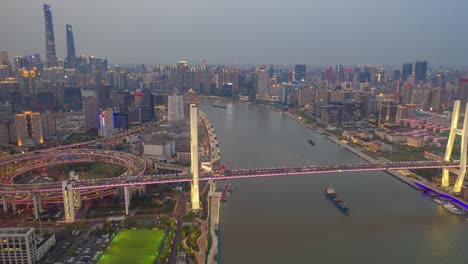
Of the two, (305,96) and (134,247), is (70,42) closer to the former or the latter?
(305,96)

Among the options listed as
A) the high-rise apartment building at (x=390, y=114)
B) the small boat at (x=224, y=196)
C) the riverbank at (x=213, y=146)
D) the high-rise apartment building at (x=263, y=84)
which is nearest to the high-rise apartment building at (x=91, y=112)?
the riverbank at (x=213, y=146)

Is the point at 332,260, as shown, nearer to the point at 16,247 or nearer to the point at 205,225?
the point at 205,225

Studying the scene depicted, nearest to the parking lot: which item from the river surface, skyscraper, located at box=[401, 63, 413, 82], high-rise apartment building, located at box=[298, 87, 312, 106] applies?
the river surface

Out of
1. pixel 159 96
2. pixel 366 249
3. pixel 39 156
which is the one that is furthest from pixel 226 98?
pixel 366 249

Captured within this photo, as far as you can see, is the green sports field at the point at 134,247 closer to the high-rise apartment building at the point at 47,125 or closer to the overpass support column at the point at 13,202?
the overpass support column at the point at 13,202

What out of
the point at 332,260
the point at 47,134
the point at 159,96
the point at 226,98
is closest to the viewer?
the point at 332,260

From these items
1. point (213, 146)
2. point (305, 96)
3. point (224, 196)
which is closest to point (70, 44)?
point (305, 96)

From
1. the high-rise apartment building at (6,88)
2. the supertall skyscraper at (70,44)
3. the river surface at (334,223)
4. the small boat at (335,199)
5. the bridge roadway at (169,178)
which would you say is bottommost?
the river surface at (334,223)
